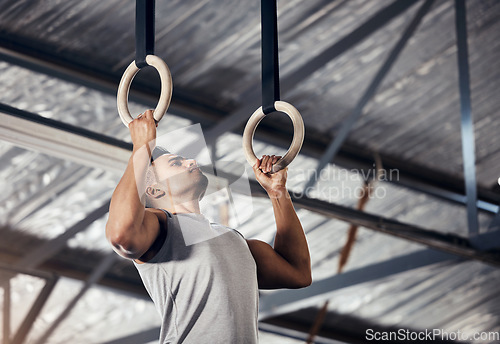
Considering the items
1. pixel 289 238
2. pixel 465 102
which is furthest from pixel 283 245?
pixel 465 102

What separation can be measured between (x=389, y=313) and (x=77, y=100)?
4627mm

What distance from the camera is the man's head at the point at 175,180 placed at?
6.12ft

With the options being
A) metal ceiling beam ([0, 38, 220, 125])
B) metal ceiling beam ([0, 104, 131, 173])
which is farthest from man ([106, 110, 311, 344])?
metal ceiling beam ([0, 38, 220, 125])

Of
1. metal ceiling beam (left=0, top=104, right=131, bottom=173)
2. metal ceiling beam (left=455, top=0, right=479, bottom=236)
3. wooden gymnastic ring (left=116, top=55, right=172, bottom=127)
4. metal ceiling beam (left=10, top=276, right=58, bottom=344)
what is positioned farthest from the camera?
metal ceiling beam (left=10, top=276, right=58, bottom=344)

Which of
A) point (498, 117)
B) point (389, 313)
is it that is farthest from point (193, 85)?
point (389, 313)

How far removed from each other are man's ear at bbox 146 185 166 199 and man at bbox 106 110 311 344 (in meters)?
0.04

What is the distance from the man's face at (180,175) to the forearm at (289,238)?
0.75 feet

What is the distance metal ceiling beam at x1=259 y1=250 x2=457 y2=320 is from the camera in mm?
4613

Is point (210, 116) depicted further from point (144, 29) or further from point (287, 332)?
point (287, 332)

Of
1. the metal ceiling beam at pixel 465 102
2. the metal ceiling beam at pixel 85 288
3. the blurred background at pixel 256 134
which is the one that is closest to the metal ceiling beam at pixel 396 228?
the blurred background at pixel 256 134

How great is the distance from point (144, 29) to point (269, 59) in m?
0.32

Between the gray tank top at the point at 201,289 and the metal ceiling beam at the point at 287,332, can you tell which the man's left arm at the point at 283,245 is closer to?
the gray tank top at the point at 201,289

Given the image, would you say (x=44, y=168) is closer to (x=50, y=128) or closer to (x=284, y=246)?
(x=50, y=128)

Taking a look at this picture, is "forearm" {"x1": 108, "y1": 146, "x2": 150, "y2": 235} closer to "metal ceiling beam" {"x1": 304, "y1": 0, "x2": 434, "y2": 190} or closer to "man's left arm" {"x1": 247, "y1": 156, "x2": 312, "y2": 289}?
"man's left arm" {"x1": 247, "y1": 156, "x2": 312, "y2": 289}
